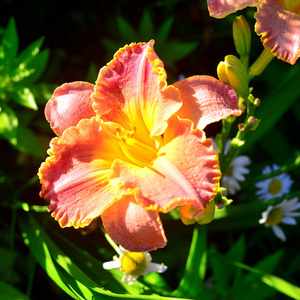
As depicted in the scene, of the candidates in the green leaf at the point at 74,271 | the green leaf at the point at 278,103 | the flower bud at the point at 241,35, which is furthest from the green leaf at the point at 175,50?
the green leaf at the point at 74,271

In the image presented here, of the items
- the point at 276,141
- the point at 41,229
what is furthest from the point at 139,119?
the point at 276,141

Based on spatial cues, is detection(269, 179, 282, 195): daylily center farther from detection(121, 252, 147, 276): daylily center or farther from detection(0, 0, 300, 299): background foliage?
detection(121, 252, 147, 276): daylily center

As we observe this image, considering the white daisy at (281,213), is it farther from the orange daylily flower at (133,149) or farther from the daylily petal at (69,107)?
the daylily petal at (69,107)

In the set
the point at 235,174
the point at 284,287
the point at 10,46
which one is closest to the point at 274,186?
the point at 235,174

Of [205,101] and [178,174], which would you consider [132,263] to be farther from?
[205,101]

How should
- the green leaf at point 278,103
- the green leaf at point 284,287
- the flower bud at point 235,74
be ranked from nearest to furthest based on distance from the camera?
the flower bud at point 235,74 → the green leaf at point 284,287 → the green leaf at point 278,103

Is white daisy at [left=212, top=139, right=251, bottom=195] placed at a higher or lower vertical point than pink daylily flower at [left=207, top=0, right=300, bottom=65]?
lower

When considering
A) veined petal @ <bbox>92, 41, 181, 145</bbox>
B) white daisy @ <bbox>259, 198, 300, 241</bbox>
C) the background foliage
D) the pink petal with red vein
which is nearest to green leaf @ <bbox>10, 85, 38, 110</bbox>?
the background foliage
